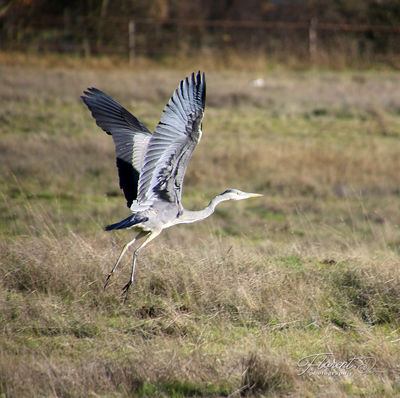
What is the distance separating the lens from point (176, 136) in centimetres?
471

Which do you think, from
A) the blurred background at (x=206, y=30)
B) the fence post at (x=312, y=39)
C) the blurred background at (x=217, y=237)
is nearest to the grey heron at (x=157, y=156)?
the blurred background at (x=217, y=237)

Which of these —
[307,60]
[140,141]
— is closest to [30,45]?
[307,60]

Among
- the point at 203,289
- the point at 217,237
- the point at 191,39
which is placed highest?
the point at 191,39

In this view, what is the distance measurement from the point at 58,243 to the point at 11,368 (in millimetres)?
1882

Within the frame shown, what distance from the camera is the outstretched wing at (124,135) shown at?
5438 millimetres

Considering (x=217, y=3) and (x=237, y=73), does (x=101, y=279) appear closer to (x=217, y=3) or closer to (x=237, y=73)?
(x=237, y=73)

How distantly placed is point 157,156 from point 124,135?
2.63 feet

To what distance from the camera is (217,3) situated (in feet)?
91.2

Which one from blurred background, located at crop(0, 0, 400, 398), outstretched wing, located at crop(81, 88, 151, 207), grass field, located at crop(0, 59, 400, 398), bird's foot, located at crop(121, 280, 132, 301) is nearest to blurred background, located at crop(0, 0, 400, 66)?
blurred background, located at crop(0, 0, 400, 398)

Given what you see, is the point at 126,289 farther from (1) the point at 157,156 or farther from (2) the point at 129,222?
(1) the point at 157,156

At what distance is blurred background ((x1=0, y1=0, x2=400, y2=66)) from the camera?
830 inches

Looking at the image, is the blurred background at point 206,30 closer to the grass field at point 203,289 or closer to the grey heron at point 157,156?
the grass field at point 203,289

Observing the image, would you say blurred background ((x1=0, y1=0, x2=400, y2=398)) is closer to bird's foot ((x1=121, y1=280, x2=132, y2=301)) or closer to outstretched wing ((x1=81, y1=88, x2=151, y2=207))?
bird's foot ((x1=121, y1=280, x2=132, y2=301))

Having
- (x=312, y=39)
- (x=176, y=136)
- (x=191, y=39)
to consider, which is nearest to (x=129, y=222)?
(x=176, y=136)
